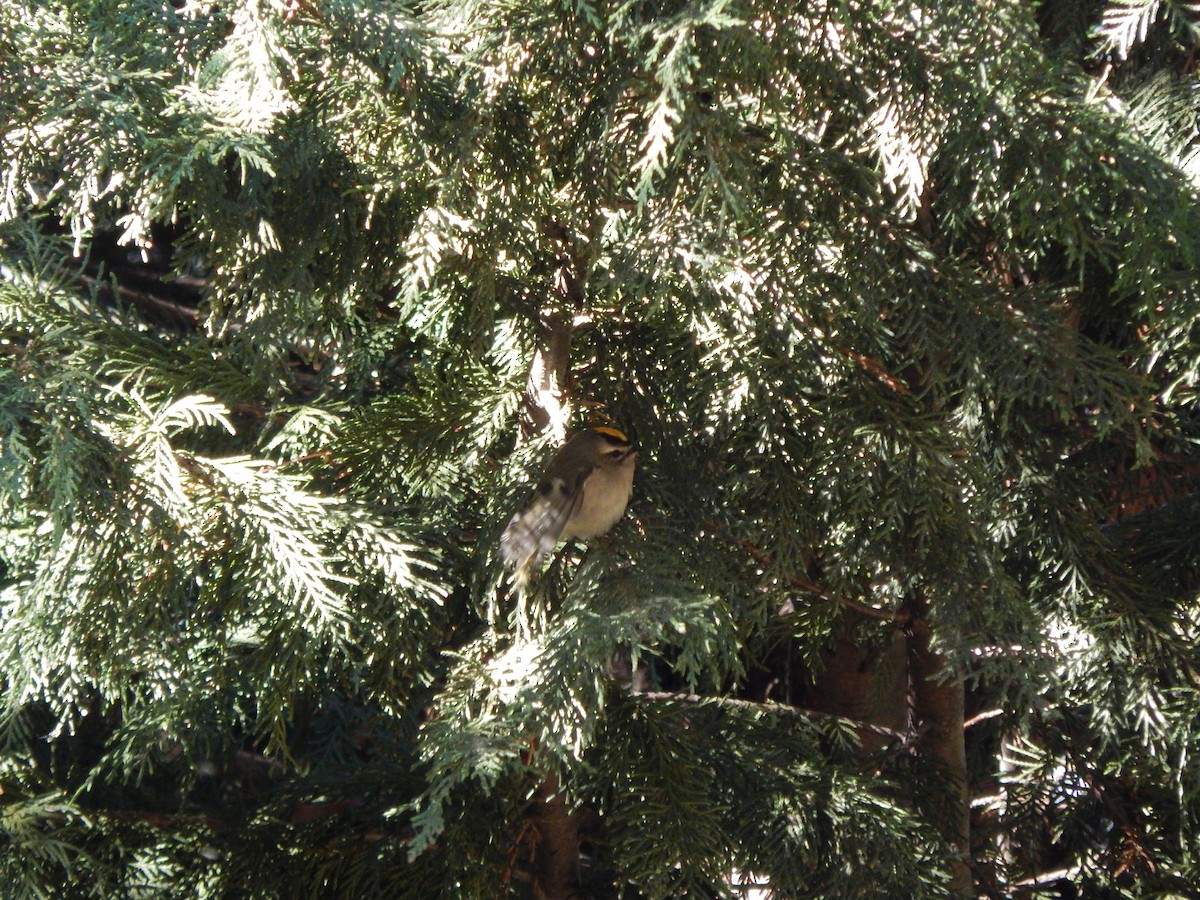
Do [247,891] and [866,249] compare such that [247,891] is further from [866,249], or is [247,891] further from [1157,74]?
[1157,74]

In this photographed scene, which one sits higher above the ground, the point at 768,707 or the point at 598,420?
the point at 598,420

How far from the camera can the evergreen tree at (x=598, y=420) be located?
169 cm

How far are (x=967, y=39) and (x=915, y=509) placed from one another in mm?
830

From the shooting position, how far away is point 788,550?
2080mm

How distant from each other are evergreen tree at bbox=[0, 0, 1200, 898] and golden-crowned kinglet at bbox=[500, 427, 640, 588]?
56mm

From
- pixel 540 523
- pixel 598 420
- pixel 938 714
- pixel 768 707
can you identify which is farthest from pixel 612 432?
pixel 938 714

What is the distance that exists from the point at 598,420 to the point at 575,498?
1.06ft

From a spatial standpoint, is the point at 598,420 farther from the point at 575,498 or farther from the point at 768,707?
the point at 768,707

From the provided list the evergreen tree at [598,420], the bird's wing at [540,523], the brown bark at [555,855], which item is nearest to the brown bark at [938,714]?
the evergreen tree at [598,420]

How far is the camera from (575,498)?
201 cm

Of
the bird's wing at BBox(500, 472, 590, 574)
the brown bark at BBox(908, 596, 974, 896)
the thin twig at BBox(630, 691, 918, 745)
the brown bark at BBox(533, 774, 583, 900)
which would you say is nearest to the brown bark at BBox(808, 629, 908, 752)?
the brown bark at BBox(908, 596, 974, 896)

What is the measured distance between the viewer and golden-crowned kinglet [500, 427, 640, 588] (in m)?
1.98

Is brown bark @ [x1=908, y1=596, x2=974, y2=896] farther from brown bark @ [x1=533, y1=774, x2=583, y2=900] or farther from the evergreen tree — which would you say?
brown bark @ [x1=533, y1=774, x2=583, y2=900]

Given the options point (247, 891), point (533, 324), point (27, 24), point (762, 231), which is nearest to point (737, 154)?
point (762, 231)
